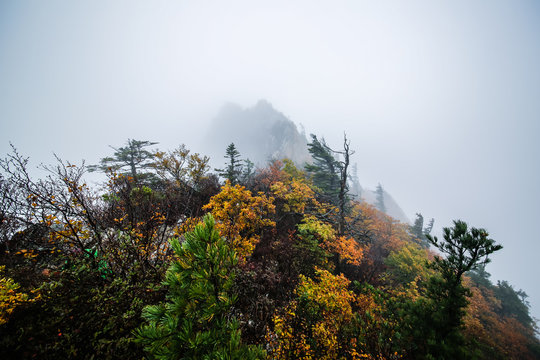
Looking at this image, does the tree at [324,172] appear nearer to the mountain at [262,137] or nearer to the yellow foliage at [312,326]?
the yellow foliage at [312,326]

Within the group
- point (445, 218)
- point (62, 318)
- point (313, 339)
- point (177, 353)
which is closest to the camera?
point (177, 353)

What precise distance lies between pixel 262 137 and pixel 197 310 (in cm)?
9934

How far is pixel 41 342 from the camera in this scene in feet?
9.45

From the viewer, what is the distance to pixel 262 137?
98188 mm

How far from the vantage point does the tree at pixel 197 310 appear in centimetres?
227

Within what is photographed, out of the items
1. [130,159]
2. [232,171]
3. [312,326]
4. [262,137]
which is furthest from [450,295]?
[262,137]

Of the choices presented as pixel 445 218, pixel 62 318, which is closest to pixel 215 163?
pixel 62 318

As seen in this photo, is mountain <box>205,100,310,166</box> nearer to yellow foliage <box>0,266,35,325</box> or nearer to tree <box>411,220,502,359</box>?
tree <box>411,220,502,359</box>

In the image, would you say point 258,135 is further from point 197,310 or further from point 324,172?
point 197,310

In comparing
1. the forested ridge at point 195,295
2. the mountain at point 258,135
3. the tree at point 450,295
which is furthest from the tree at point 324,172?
the mountain at point 258,135

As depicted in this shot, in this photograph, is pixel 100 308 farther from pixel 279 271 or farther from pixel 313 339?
pixel 279 271

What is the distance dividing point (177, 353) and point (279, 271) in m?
6.13

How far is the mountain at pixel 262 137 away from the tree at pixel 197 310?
5772cm

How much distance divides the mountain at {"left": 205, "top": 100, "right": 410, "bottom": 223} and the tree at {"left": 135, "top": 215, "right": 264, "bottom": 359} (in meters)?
57.7
